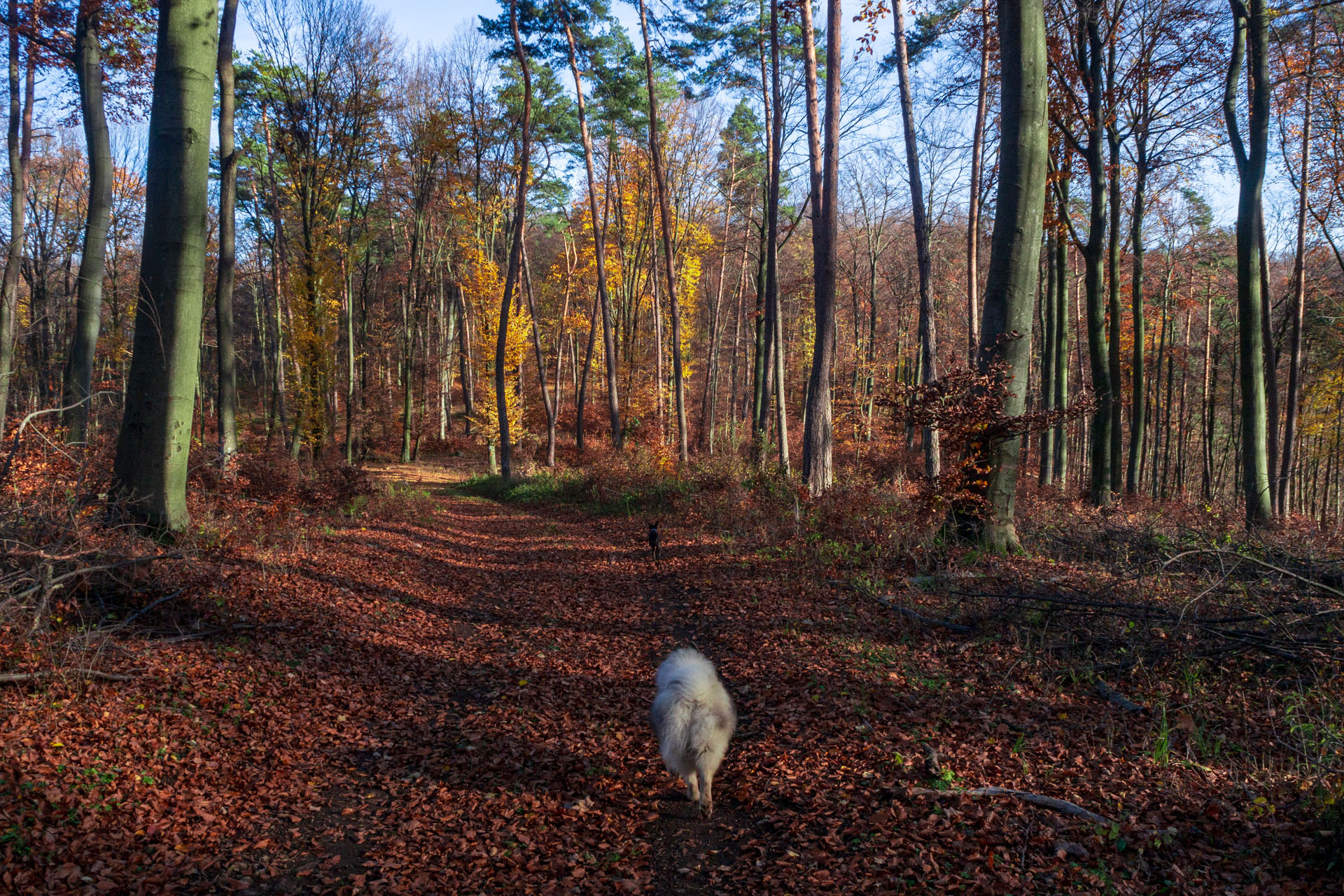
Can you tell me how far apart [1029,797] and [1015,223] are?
6.70 meters

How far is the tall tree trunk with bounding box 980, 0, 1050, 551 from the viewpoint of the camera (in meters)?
7.98

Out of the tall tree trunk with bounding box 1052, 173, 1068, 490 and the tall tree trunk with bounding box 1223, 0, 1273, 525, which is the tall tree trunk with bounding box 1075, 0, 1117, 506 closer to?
the tall tree trunk with bounding box 1052, 173, 1068, 490

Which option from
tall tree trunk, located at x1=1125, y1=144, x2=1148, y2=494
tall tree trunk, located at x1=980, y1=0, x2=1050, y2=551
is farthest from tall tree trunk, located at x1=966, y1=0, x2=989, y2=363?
tall tree trunk, located at x1=980, y1=0, x2=1050, y2=551

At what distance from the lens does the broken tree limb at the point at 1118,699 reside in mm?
4633

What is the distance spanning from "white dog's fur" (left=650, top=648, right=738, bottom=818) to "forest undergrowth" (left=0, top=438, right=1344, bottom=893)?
0.24m

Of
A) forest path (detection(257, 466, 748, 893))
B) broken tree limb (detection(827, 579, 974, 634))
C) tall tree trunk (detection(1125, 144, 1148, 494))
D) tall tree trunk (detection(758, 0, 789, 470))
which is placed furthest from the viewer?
tall tree trunk (detection(758, 0, 789, 470))

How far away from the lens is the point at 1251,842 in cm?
310

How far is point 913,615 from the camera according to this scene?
6.80 m

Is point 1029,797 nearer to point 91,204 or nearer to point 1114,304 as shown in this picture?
point 91,204

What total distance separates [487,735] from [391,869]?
4.99 ft

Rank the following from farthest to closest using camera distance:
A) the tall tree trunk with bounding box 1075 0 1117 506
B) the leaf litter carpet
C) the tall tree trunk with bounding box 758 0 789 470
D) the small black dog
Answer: the tall tree trunk with bounding box 758 0 789 470 < the tall tree trunk with bounding box 1075 0 1117 506 < the small black dog < the leaf litter carpet

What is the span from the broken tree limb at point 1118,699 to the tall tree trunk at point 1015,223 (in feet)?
11.0

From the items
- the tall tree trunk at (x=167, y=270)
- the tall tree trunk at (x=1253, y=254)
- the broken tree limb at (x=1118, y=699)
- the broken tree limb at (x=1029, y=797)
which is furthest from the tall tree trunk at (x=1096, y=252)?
A: the tall tree trunk at (x=167, y=270)

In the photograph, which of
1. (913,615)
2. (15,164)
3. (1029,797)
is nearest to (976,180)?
(913,615)
